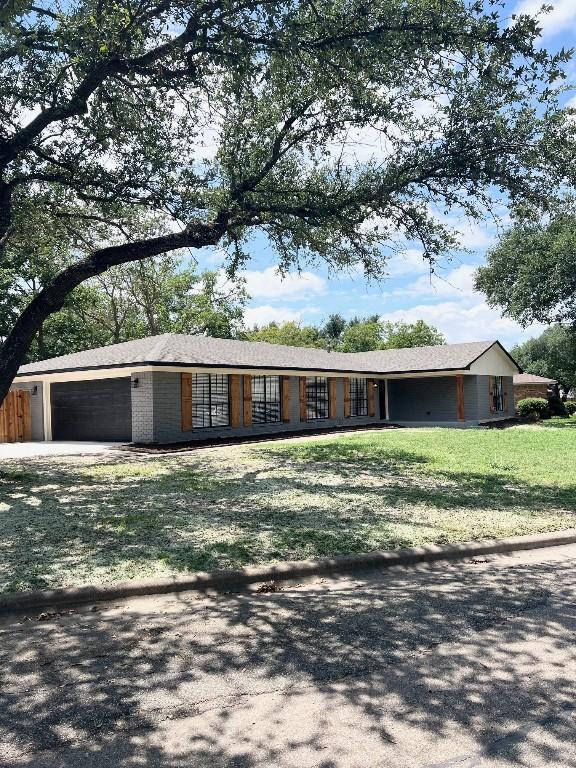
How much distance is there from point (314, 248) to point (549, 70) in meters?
5.57

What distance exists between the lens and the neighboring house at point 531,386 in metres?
42.5

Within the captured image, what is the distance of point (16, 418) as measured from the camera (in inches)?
877

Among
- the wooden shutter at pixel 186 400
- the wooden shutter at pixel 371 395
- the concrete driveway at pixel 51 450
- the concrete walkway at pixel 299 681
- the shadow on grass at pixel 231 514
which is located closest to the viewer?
the concrete walkway at pixel 299 681

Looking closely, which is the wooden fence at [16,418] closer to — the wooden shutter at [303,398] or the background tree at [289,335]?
→ the wooden shutter at [303,398]

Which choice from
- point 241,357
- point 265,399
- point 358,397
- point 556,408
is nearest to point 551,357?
point 556,408

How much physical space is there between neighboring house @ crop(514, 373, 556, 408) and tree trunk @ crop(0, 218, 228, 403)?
36.8 metres

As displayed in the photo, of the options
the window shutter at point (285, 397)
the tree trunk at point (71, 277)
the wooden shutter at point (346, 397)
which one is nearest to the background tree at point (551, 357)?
the wooden shutter at point (346, 397)

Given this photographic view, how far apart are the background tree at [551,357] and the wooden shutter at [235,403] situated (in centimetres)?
3296

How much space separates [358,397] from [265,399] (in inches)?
266

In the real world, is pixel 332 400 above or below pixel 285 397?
below

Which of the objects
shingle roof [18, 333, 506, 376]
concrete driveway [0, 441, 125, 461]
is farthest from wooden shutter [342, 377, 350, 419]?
concrete driveway [0, 441, 125, 461]

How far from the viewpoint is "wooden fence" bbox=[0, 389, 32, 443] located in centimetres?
2212

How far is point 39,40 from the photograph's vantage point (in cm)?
830

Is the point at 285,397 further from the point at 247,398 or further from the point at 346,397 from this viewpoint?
the point at 346,397
